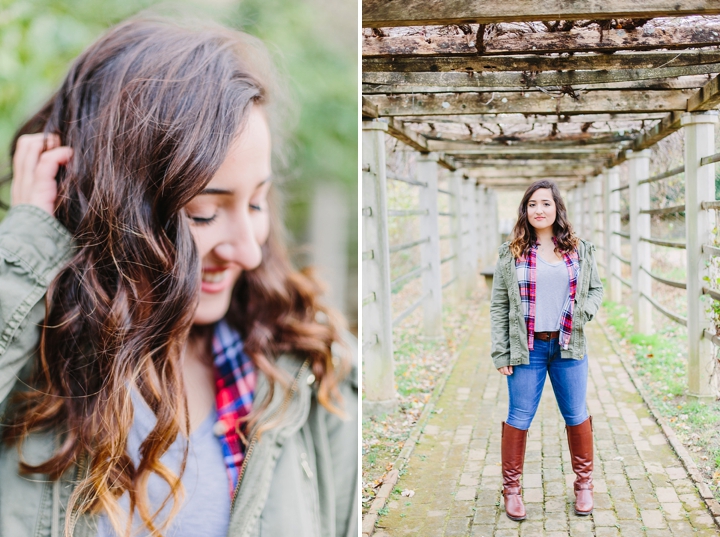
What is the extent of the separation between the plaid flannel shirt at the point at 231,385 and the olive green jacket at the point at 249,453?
3 cm

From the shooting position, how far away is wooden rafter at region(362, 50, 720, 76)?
8.84 ft

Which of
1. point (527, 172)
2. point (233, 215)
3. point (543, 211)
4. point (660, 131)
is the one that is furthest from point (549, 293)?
point (527, 172)

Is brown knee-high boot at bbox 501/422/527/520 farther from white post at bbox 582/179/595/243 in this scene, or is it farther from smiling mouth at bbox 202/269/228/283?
white post at bbox 582/179/595/243

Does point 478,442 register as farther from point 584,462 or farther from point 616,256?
point 616,256

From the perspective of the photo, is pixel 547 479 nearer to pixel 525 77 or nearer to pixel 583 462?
pixel 583 462

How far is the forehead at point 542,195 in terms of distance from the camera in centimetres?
211

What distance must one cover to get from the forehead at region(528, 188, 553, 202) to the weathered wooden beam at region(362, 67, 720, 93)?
Result: 42.1 inches

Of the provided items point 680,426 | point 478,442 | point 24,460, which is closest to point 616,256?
point 680,426

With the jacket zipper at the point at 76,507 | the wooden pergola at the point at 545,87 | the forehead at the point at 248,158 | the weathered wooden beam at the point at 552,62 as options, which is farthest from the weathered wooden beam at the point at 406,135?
the jacket zipper at the point at 76,507

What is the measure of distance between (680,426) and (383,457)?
4.81 ft

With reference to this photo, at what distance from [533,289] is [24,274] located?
152 cm

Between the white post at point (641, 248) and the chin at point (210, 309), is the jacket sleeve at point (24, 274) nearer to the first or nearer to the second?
the chin at point (210, 309)

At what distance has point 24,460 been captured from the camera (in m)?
1.19

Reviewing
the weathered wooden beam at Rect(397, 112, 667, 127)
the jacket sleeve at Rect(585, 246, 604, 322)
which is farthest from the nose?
the weathered wooden beam at Rect(397, 112, 667, 127)
